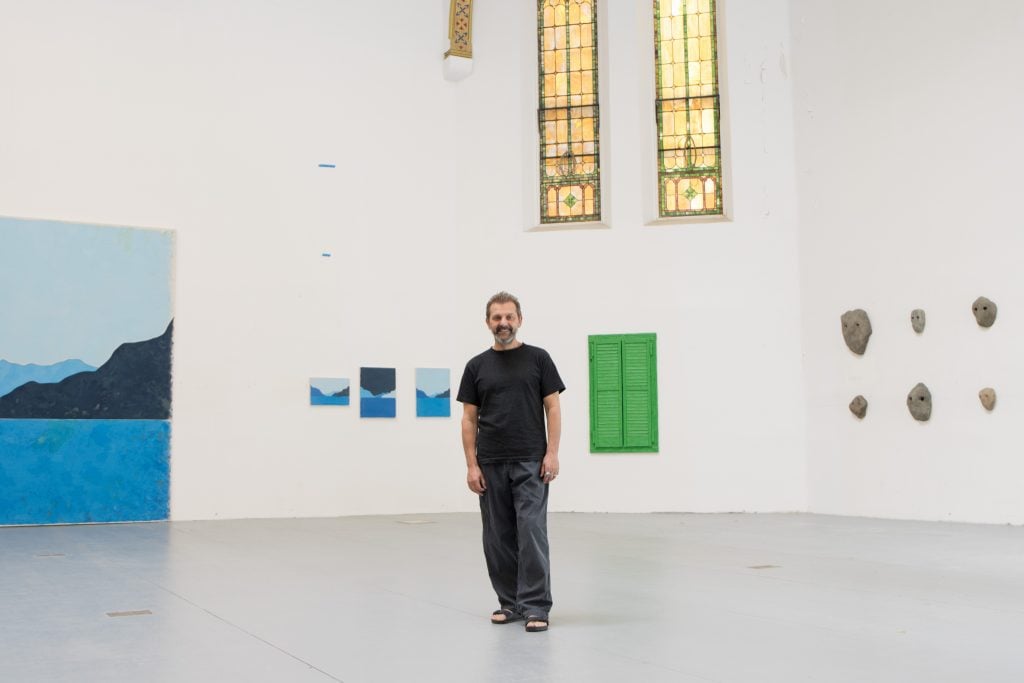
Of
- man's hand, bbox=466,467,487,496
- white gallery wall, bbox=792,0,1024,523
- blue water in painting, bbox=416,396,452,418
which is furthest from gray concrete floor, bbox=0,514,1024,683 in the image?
blue water in painting, bbox=416,396,452,418

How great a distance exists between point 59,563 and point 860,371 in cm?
891

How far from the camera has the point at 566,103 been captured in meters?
13.9

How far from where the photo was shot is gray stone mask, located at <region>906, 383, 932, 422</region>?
1152 centimetres

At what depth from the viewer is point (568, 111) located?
13867mm

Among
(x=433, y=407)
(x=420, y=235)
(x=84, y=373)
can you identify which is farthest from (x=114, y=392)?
(x=420, y=235)

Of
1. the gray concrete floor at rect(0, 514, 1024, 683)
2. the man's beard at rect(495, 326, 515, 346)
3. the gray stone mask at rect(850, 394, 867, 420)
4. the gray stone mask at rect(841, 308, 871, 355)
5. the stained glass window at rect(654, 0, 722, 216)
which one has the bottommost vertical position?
the gray concrete floor at rect(0, 514, 1024, 683)

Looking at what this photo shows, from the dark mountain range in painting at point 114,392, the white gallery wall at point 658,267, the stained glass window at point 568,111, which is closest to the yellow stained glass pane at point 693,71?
the white gallery wall at point 658,267

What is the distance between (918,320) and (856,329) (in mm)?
817

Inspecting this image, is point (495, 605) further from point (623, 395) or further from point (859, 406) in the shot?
point (859, 406)

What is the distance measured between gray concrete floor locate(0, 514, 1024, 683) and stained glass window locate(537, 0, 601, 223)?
540 cm

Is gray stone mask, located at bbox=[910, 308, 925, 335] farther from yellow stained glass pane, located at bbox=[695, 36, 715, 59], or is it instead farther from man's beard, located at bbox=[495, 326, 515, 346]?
man's beard, located at bbox=[495, 326, 515, 346]

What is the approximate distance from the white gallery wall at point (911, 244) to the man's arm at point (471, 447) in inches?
295

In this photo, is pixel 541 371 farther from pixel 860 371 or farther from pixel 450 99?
pixel 450 99

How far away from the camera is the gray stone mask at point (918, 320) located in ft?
38.1
